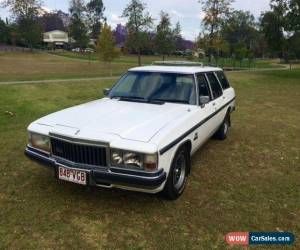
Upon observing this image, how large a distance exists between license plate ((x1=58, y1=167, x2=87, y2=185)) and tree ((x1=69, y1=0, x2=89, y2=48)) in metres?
63.3

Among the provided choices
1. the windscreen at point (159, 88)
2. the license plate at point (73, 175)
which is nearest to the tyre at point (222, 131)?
the windscreen at point (159, 88)

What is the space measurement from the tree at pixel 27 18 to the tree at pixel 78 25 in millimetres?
8520

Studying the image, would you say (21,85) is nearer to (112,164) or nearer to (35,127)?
(35,127)

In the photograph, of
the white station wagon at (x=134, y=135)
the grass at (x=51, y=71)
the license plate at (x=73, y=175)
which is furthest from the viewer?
the grass at (x=51, y=71)

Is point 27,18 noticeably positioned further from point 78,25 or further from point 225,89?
point 225,89

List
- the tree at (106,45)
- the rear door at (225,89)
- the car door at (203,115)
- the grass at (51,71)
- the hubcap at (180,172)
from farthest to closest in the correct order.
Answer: the tree at (106,45), the grass at (51,71), the rear door at (225,89), the car door at (203,115), the hubcap at (180,172)

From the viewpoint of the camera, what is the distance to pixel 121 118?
4.28 metres

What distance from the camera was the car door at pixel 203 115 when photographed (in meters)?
5.10

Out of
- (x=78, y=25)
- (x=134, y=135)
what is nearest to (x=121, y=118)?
(x=134, y=135)

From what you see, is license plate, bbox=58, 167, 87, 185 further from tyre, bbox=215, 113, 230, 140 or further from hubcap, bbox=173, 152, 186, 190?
tyre, bbox=215, 113, 230, 140

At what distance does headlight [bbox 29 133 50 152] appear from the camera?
419cm

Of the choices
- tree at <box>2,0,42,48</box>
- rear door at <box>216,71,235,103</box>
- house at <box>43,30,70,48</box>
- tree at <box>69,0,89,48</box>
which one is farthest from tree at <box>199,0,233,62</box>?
house at <box>43,30,70,48</box>

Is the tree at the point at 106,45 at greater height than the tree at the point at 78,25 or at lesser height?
lesser

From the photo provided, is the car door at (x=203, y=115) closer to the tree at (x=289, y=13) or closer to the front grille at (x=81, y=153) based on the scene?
the front grille at (x=81, y=153)
